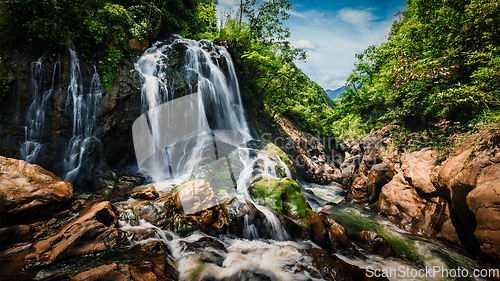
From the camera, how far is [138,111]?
995 cm

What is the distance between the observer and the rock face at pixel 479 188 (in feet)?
14.9

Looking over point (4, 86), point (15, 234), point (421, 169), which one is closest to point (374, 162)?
point (421, 169)

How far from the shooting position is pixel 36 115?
727cm

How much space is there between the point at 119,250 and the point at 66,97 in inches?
287

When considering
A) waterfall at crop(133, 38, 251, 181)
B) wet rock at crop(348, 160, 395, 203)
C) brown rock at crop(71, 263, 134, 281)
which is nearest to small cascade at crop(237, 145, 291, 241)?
waterfall at crop(133, 38, 251, 181)

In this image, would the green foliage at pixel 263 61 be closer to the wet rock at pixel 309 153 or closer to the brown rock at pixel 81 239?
the wet rock at pixel 309 153

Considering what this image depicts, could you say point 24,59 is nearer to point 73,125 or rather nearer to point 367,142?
point 73,125

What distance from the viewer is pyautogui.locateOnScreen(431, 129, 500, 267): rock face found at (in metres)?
4.55

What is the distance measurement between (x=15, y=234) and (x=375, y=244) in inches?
389

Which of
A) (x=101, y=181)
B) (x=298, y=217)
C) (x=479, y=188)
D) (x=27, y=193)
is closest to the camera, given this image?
(x=27, y=193)

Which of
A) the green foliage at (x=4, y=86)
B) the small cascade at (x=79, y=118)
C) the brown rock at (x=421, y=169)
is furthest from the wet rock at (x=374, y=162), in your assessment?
the green foliage at (x=4, y=86)

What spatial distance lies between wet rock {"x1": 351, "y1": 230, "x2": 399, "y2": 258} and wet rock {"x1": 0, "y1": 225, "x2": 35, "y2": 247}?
373 inches

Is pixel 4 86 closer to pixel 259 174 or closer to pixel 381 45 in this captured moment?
pixel 259 174

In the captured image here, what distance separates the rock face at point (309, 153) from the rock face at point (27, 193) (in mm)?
15495
